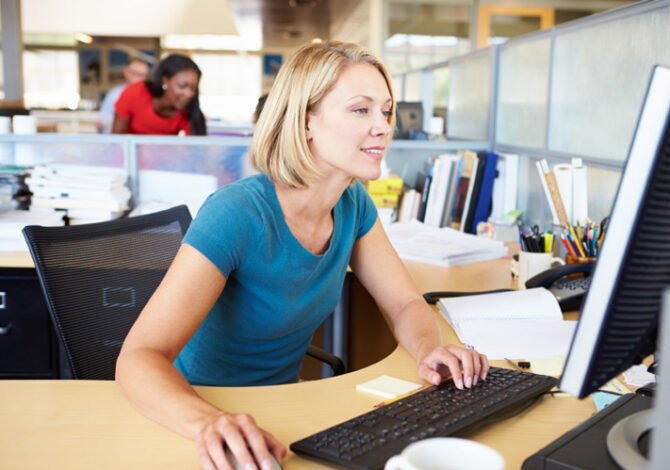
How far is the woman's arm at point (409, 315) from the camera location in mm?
966

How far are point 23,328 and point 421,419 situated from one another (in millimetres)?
1522

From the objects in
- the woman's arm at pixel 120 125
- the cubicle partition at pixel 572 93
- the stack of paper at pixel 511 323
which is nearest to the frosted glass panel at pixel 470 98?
the cubicle partition at pixel 572 93

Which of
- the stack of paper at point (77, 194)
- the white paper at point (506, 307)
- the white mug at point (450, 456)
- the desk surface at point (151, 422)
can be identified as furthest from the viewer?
the stack of paper at point (77, 194)

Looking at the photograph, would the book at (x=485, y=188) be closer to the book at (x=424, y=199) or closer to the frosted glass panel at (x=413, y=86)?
the book at (x=424, y=199)

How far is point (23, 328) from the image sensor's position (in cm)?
195

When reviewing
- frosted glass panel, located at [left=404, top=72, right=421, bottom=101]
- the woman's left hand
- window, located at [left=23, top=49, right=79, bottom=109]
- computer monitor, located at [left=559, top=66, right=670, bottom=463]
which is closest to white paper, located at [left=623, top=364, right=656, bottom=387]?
the woman's left hand

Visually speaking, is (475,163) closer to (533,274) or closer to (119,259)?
(533,274)

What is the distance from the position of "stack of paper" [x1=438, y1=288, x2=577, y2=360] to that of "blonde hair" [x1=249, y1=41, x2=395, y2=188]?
0.39m

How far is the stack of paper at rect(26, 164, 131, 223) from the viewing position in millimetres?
2338

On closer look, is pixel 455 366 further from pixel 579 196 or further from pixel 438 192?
pixel 438 192

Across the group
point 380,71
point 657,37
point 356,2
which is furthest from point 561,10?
point 380,71

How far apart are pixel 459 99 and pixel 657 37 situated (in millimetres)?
1614

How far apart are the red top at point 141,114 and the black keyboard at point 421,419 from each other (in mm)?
2972

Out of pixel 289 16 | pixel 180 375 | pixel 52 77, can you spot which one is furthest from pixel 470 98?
pixel 52 77
